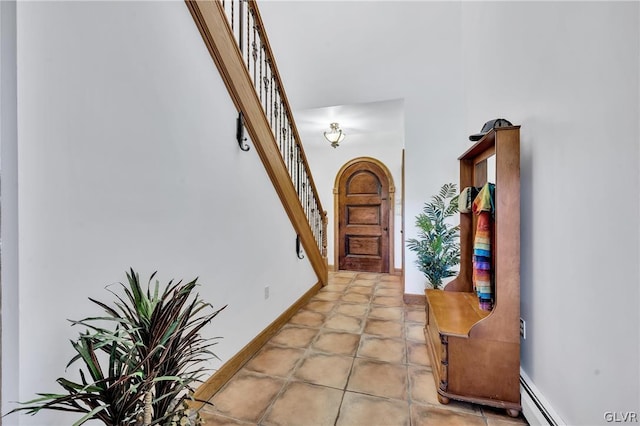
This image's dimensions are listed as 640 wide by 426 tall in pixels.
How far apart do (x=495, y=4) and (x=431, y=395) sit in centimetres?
284

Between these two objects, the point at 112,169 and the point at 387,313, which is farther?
the point at 387,313

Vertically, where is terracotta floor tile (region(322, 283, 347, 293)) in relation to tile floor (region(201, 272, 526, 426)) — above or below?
above

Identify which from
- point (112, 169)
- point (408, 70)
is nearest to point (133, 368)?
point (112, 169)

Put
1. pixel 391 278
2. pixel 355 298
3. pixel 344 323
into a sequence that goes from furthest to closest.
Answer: pixel 391 278
pixel 355 298
pixel 344 323

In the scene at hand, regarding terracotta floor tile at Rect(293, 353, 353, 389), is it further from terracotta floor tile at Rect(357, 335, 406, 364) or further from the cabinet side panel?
the cabinet side panel

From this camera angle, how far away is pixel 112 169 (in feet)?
3.64

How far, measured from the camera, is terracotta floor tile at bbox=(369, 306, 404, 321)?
2869 millimetres

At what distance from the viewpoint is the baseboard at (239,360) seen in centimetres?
160

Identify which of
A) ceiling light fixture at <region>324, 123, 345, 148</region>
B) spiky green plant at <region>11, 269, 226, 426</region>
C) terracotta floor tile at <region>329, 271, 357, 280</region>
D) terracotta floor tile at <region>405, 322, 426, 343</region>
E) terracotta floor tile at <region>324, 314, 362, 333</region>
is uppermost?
ceiling light fixture at <region>324, 123, 345, 148</region>

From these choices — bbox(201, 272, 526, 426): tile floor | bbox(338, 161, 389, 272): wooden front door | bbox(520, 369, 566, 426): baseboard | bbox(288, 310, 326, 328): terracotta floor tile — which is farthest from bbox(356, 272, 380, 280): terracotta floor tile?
bbox(520, 369, 566, 426): baseboard

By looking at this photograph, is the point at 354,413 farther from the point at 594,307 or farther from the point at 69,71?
the point at 69,71

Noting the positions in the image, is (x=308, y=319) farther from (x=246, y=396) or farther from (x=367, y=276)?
(x=367, y=276)

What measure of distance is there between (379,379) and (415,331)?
878mm

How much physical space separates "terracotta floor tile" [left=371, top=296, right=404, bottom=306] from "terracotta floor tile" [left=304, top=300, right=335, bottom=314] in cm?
55
